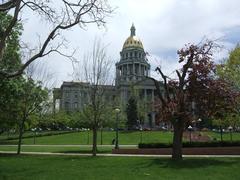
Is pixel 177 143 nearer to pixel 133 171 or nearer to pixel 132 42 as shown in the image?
pixel 133 171

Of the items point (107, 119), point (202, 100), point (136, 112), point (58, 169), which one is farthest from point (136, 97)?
point (58, 169)

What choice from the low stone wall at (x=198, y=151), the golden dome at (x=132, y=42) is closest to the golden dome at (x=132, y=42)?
the golden dome at (x=132, y=42)

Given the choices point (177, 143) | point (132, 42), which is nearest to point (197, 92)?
point (177, 143)

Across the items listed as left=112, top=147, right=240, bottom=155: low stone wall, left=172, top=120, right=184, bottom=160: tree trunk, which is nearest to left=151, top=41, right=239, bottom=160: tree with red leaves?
left=172, top=120, right=184, bottom=160: tree trunk

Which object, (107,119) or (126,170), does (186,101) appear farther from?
(107,119)

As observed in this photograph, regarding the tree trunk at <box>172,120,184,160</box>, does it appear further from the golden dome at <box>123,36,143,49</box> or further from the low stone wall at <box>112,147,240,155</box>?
the golden dome at <box>123,36,143,49</box>

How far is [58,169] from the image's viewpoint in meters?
18.7

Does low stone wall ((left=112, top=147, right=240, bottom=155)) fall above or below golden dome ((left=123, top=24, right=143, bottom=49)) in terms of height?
below

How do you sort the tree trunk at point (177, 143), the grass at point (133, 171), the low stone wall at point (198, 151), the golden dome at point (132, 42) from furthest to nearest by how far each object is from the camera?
1. the golden dome at point (132, 42)
2. the low stone wall at point (198, 151)
3. the tree trunk at point (177, 143)
4. the grass at point (133, 171)

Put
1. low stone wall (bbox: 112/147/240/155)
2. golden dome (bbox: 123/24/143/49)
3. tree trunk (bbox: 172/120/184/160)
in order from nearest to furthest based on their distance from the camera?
tree trunk (bbox: 172/120/184/160) → low stone wall (bbox: 112/147/240/155) → golden dome (bbox: 123/24/143/49)

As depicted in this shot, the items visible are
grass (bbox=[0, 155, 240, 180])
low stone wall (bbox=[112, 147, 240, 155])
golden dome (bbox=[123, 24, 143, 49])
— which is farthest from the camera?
golden dome (bbox=[123, 24, 143, 49])

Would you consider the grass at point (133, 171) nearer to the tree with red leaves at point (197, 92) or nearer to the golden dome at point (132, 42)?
the tree with red leaves at point (197, 92)

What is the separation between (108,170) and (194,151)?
1380cm

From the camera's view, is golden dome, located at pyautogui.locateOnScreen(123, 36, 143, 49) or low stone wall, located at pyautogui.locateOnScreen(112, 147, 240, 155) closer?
low stone wall, located at pyautogui.locateOnScreen(112, 147, 240, 155)
